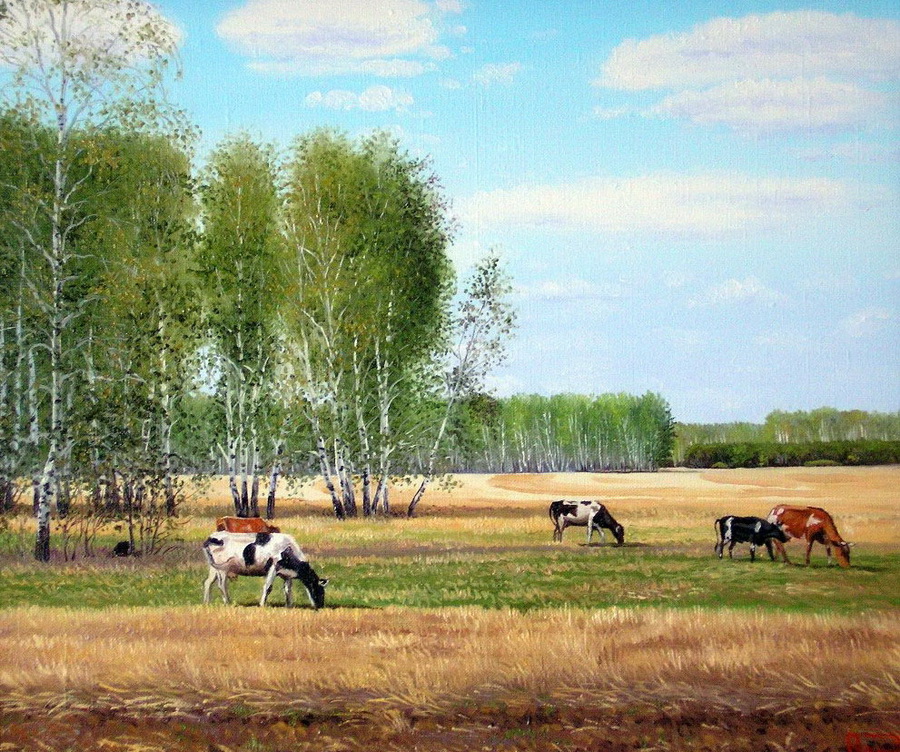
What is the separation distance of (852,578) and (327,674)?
33.4ft

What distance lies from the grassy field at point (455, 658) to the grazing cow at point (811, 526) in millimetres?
431

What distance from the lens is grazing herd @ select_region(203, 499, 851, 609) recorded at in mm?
13711

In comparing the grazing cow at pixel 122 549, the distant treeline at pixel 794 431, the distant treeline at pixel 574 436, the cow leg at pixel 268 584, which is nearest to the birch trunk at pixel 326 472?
the grazing cow at pixel 122 549

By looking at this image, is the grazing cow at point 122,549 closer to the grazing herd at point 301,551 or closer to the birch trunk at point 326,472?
the grazing herd at point 301,551

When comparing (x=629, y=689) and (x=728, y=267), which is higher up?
(x=728, y=267)

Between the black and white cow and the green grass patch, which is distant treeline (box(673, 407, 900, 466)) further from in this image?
the black and white cow

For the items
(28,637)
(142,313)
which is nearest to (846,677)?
(28,637)

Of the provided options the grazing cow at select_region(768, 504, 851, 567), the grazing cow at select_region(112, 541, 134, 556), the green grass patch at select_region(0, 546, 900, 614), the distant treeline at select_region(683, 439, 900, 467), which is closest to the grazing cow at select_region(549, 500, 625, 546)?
the green grass patch at select_region(0, 546, 900, 614)

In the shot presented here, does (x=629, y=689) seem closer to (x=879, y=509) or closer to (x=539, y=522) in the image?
(x=539, y=522)

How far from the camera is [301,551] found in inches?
550

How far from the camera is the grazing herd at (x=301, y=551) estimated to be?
540 inches

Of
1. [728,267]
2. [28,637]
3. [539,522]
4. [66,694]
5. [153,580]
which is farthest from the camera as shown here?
[539,522]

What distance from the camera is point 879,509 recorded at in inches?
1192
